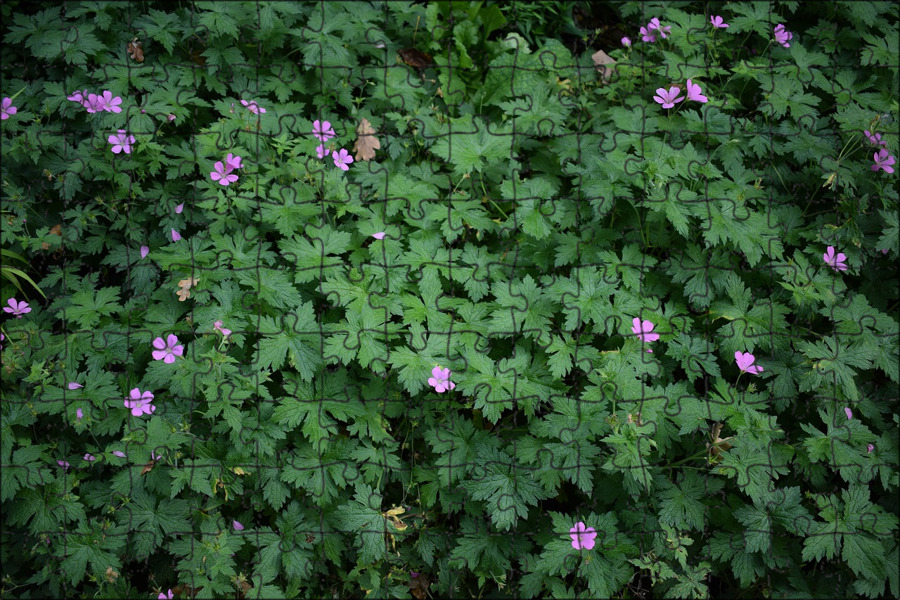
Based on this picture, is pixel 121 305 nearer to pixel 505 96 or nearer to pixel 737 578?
pixel 505 96

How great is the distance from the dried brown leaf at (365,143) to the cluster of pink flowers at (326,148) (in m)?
0.08

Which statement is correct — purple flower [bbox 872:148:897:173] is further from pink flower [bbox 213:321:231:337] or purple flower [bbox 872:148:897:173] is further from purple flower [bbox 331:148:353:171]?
pink flower [bbox 213:321:231:337]

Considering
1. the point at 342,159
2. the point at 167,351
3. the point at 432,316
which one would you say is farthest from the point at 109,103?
the point at 432,316

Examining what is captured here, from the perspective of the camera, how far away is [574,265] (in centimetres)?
353

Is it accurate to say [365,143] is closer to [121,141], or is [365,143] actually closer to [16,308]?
[121,141]

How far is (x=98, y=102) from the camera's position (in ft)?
11.9

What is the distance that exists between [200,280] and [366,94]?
1567 mm

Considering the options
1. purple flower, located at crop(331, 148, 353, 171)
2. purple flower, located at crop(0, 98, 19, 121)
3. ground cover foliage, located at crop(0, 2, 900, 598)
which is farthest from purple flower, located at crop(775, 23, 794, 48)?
purple flower, located at crop(0, 98, 19, 121)

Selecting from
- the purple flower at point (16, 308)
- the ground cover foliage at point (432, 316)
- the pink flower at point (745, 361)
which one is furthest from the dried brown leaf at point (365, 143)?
the pink flower at point (745, 361)

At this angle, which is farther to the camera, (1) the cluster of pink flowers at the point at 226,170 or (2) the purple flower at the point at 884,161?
(2) the purple flower at the point at 884,161

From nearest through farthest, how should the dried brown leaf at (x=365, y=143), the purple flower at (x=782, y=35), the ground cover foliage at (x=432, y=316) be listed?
the ground cover foliage at (x=432, y=316) → the dried brown leaf at (x=365, y=143) → the purple flower at (x=782, y=35)

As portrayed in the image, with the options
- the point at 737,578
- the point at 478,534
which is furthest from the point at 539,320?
the point at 737,578

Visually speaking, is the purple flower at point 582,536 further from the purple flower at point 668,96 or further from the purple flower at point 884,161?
the purple flower at point 884,161

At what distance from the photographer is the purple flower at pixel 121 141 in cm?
357
